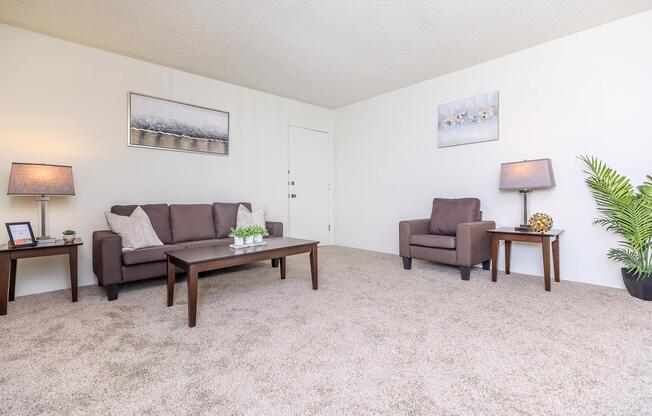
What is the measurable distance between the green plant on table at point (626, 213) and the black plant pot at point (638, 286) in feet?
0.11

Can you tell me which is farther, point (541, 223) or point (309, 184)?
point (309, 184)

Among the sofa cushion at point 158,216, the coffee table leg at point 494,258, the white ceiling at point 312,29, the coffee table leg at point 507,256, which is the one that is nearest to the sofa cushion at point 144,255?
the sofa cushion at point 158,216

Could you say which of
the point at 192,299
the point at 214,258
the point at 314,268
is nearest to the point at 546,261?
the point at 314,268

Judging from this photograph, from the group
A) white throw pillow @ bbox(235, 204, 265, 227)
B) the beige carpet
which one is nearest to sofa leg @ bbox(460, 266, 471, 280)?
the beige carpet

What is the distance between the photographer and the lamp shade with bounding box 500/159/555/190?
3.14 m

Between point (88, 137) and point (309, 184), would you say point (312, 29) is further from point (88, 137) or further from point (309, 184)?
point (309, 184)

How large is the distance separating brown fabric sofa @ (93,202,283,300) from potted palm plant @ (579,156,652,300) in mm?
3442

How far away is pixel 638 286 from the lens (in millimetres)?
2676

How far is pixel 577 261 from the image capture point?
128 inches

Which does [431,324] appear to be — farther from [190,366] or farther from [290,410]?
[190,366]

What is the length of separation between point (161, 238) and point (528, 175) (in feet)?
13.0

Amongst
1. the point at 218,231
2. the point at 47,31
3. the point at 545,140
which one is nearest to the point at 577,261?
the point at 545,140

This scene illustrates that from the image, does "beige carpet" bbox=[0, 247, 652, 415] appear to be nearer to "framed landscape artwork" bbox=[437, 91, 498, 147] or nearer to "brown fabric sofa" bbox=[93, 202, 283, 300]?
"brown fabric sofa" bbox=[93, 202, 283, 300]

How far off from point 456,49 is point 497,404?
3509 mm
